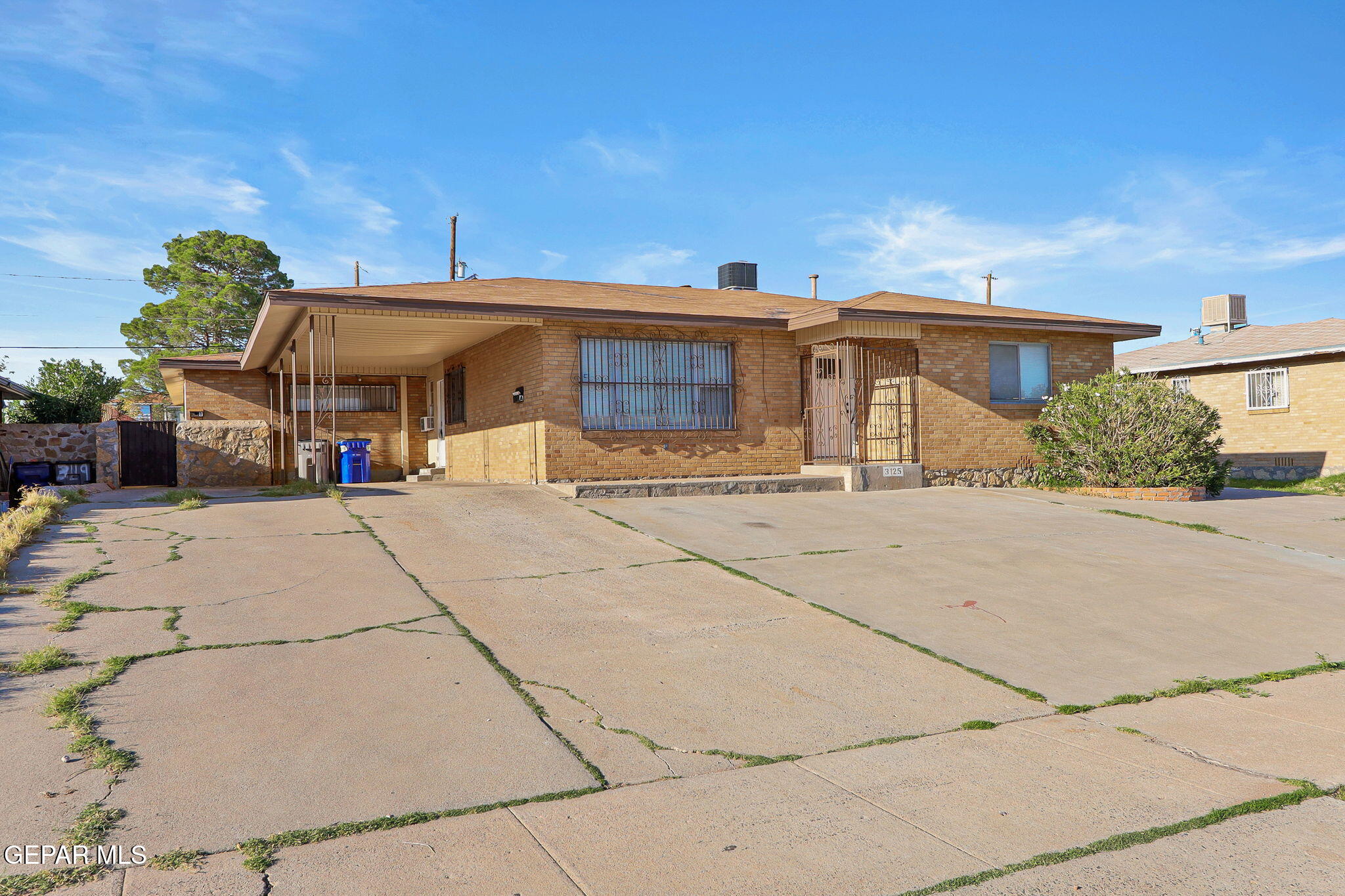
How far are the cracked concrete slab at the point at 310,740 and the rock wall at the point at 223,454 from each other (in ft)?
37.6

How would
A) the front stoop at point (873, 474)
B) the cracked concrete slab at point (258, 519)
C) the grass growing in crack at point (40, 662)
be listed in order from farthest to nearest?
the front stoop at point (873, 474), the cracked concrete slab at point (258, 519), the grass growing in crack at point (40, 662)

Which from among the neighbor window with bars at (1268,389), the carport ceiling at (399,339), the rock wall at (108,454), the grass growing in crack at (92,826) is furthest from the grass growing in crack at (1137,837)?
the neighbor window with bars at (1268,389)

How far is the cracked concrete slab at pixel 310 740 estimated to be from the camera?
3510 mm

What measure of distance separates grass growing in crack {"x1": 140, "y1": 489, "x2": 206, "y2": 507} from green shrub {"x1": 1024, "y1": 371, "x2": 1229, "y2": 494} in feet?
43.7

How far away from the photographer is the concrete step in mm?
12727

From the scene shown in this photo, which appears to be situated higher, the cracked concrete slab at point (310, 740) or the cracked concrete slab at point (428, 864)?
the cracked concrete slab at point (310, 740)

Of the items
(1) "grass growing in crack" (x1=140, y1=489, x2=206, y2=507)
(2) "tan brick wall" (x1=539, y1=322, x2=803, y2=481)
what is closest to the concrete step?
(2) "tan brick wall" (x1=539, y1=322, x2=803, y2=481)

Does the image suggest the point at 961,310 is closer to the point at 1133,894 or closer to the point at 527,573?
the point at 527,573

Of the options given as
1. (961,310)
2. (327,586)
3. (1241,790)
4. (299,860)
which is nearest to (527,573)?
(327,586)

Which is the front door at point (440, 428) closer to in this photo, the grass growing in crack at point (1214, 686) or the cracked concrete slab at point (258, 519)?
the cracked concrete slab at point (258, 519)

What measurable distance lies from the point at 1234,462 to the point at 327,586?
2200 centimetres

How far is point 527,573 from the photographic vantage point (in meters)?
7.78

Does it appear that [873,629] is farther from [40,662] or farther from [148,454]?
[148,454]

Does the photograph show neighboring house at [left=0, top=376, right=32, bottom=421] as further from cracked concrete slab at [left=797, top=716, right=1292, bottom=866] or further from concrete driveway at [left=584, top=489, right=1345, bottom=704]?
cracked concrete slab at [left=797, top=716, right=1292, bottom=866]
